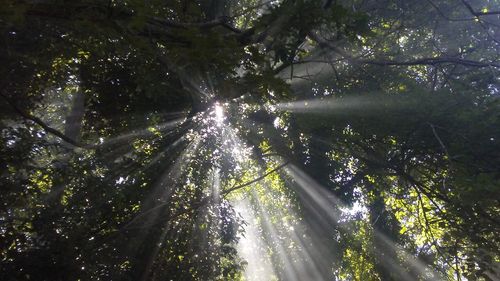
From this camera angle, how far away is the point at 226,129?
8164 mm

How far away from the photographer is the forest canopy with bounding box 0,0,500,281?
3856 millimetres

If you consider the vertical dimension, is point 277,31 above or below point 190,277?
above

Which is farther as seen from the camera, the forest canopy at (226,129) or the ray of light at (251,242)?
the ray of light at (251,242)

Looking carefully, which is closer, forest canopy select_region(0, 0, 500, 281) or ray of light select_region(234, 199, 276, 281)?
forest canopy select_region(0, 0, 500, 281)

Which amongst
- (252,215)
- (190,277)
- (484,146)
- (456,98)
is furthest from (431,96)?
(252,215)

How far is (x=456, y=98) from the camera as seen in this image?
626 centimetres

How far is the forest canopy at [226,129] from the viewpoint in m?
3.86

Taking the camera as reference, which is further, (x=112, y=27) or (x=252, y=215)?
(x=252, y=215)

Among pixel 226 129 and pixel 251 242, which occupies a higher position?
pixel 251 242

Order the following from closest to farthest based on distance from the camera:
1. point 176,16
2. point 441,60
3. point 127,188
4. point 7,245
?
point 441,60, point 176,16, point 7,245, point 127,188

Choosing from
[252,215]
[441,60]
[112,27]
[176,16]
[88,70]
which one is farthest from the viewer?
[252,215]

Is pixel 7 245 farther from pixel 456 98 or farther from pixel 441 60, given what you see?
pixel 456 98

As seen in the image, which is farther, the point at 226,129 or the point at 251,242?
the point at 251,242

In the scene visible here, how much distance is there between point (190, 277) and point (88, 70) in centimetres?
444
